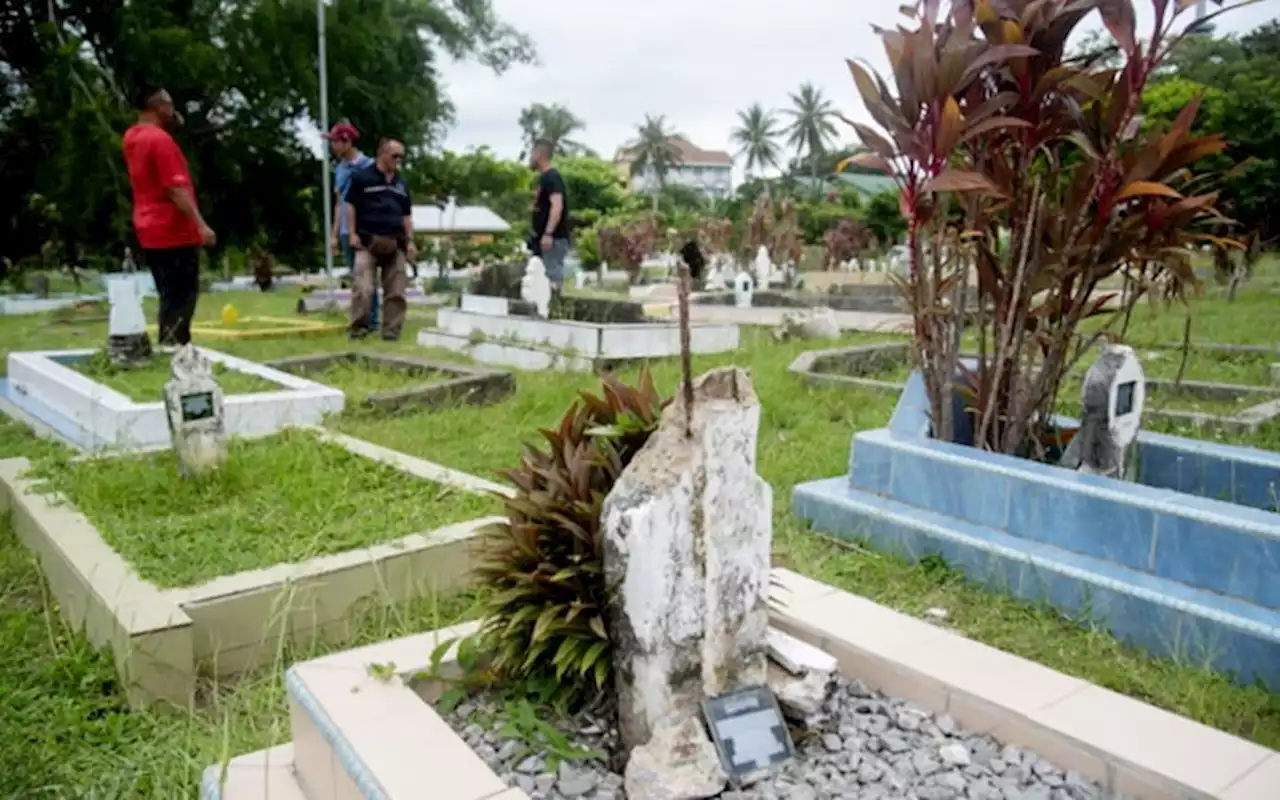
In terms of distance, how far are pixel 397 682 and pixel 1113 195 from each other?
2.92 m

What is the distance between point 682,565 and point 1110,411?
2155mm

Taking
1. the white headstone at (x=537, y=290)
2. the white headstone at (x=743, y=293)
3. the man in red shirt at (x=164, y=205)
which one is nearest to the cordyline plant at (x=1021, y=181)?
the man in red shirt at (x=164, y=205)

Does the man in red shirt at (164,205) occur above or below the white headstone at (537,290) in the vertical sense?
above

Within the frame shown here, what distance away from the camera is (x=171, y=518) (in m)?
3.73

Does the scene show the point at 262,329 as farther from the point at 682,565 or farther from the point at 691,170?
the point at 691,170

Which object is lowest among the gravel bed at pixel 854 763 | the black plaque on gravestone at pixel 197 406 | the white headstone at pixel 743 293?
the gravel bed at pixel 854 763

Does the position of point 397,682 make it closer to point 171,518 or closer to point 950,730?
point 950,730

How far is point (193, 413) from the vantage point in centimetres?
408

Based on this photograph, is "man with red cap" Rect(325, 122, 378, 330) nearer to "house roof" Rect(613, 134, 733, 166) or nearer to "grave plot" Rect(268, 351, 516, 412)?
"grave plot" Rect(268, 351, 516, 412)

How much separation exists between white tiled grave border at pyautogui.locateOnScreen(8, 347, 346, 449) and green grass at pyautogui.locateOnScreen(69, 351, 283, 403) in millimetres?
80

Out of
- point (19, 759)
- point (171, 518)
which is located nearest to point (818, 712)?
point (19, 759)

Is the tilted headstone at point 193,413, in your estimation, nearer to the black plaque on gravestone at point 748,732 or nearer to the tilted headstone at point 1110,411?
the black plaque on gravestone at point 748,732

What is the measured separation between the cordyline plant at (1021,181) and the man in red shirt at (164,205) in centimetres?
451

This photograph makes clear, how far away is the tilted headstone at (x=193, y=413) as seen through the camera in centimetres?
405
